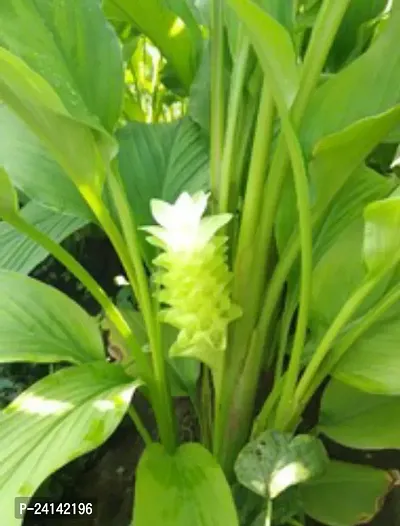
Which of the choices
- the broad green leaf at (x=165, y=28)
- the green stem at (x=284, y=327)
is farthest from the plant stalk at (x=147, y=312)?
the broad green leaf at (x=165, y=28)

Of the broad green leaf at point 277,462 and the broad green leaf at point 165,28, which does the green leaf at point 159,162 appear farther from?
the broad green leaf at point 277,462

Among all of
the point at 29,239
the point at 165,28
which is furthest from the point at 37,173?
the point at 165,28

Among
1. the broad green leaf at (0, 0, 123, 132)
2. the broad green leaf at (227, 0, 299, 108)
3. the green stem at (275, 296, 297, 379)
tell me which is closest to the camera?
the broad green leaf at (227, 0, 299, 108)

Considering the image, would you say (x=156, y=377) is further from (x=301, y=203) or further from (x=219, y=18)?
(x=219, y=18)

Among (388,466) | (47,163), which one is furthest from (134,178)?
(388,466)

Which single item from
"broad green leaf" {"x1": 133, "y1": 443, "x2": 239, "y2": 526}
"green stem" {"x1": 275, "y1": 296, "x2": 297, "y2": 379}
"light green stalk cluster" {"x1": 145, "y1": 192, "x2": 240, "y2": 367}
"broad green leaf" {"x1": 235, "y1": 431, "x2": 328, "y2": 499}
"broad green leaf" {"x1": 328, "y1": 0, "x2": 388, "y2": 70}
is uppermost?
"broad green leaf" {"x1": 328, "y1": 0, "x2": 388, "y2": 70}

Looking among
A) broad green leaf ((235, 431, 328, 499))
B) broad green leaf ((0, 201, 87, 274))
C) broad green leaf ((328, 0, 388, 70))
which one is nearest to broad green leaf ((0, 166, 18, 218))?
broad green leaf ((0, 201, 87, 274))

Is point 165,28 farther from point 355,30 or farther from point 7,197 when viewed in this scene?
point 7,197

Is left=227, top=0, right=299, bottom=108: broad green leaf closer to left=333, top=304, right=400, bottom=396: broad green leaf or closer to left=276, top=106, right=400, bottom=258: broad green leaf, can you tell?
left=276, top=106, right=400, bottom=258: broad green leaf
